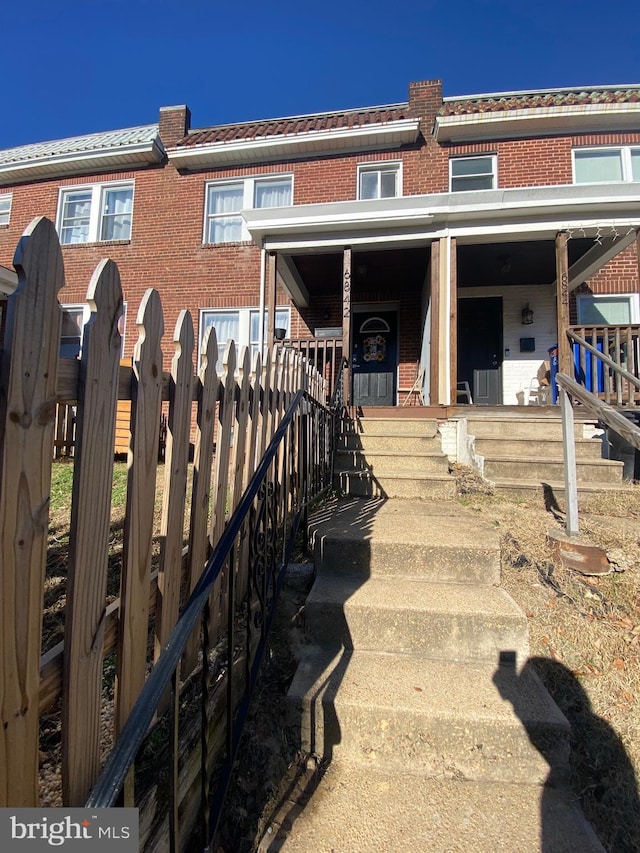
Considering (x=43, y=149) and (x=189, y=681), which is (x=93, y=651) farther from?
(x=43, y=149)

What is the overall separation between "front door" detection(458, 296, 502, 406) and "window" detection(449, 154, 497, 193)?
2421 mm

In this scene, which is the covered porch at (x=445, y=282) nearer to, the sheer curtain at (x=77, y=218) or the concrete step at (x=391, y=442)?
the concrete step at (x=391, y=442)

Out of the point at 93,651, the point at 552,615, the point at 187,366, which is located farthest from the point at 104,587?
the point at 552,615

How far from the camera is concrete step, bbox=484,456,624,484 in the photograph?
13.7 feet

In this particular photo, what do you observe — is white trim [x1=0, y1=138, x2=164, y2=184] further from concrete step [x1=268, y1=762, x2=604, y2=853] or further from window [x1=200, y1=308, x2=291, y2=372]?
concrete step [x1=268, y1=762, x2=604, y2=853]

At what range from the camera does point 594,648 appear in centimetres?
215

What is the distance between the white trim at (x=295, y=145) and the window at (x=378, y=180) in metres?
0.42

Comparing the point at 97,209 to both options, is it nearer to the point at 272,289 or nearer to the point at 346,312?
the point at 272,289

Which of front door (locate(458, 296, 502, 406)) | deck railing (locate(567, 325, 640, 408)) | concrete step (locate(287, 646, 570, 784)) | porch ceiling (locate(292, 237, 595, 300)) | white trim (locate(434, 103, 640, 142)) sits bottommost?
concrete step (locate(287, 646, 570, 784))

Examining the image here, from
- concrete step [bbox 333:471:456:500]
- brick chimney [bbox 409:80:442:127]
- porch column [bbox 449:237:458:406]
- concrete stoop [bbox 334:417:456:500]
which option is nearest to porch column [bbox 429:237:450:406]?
porch column [bbox 449:237:458:406]

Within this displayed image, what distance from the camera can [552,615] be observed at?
2336 millimetres

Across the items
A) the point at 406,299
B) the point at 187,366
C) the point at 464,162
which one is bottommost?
the point at 187,366

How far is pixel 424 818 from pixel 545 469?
11.7 ft

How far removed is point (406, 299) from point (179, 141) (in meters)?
6.75
